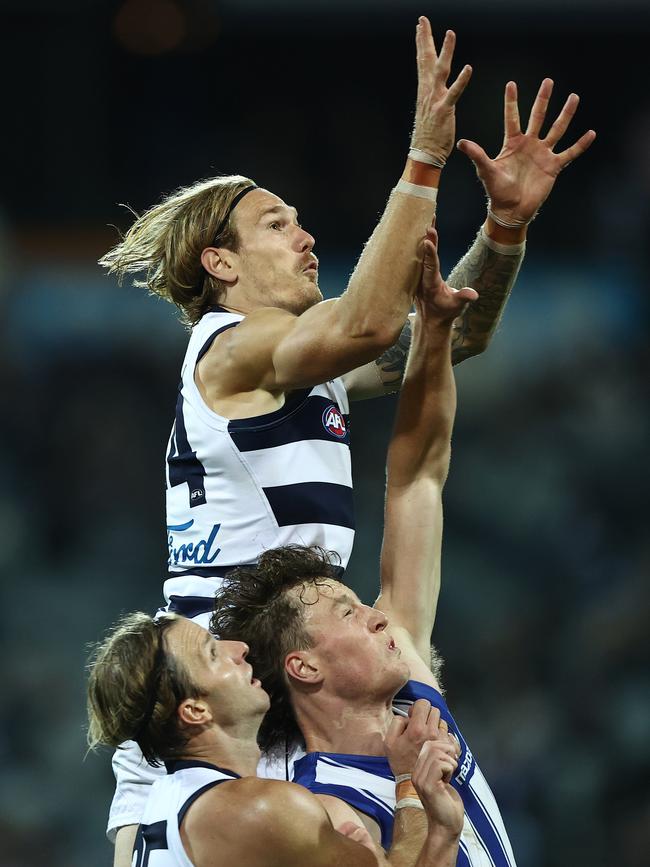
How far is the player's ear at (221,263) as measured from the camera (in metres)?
4.70

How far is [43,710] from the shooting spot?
9.57 meters

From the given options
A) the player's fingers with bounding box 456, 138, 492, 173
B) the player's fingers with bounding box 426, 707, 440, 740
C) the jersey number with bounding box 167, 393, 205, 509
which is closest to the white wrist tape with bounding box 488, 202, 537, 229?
the player's fingers with bounding box 456, 138, 492, 173

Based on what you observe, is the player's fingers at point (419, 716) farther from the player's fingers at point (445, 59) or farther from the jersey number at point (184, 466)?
the player's fingers at point (445, 59)

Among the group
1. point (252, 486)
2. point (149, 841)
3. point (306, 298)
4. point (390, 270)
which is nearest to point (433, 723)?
point (149, 841)

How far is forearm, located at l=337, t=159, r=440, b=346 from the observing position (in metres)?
4.04

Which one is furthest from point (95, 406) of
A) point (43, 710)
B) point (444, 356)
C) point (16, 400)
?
point (444, 356)

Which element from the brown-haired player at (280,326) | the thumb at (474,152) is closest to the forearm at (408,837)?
the brown-haired player at (280,326)

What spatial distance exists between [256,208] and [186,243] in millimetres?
276

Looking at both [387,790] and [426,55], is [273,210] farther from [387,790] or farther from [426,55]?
[387,790]

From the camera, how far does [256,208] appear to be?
4801 millimetres

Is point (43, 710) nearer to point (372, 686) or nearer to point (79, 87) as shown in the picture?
point (79, 87)

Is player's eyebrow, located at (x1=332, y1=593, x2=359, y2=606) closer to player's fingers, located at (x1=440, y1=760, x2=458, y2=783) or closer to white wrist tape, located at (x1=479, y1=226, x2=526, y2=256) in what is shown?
player's fingers, located at (x1=440, y1=760, x2=458, y2=783)

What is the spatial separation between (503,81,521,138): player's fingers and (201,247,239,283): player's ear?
103 centimetres

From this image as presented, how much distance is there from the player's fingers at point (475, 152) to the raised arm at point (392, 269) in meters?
0.12
